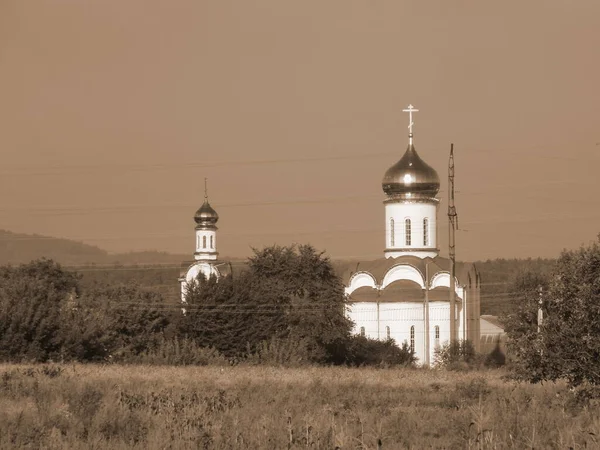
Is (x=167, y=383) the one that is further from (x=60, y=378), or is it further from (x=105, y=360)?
(x=105, y=360)

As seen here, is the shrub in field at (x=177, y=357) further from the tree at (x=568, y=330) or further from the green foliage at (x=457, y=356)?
the tree at (x=568, y=330)

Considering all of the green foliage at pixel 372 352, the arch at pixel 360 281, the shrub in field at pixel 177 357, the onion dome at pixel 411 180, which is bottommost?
the shrub in field at pixel 177 357

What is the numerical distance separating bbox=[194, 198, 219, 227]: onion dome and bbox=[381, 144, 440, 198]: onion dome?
2570cm

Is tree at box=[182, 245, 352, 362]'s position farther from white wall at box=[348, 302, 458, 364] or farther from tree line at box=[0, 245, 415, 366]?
white wall at box=[348, 302, 458, 364]

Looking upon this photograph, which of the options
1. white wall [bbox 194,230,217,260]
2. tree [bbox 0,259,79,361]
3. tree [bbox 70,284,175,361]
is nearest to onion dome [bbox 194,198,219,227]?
white wall [bbox 194,230,217,260]

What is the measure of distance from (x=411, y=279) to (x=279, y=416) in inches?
1912

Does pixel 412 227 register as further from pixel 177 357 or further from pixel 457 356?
pixel 177 357

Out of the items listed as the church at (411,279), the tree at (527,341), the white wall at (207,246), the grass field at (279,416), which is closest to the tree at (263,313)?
the church at (411,279)

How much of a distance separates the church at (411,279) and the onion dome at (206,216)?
23.6 meters

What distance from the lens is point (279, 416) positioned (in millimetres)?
17188

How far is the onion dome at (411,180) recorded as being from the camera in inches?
2714

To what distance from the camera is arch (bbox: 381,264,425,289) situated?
65.2m

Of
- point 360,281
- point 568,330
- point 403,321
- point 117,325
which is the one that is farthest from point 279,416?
point 360,281

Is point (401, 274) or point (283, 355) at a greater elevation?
point (401, 274)
